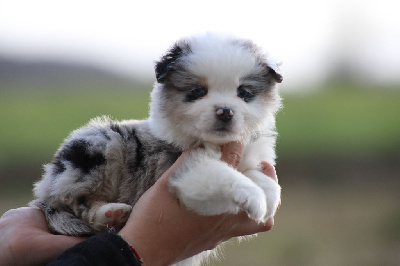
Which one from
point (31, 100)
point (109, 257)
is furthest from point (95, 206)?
point (31, 100)

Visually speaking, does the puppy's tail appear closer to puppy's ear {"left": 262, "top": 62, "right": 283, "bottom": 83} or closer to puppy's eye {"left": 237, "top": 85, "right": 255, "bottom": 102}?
puppy's eye {"left": 237, "top": 85, "right": 255, "bottom": 102}

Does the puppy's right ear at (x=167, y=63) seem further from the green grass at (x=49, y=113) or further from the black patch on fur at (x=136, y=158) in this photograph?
the green grass at (x=49, y=113)

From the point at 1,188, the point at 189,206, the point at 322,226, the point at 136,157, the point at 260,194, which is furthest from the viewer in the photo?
the point at 1,188

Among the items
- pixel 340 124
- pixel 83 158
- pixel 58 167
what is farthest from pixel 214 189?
pixel 340 124

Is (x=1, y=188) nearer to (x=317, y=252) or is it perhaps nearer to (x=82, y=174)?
(x=317, y=252)

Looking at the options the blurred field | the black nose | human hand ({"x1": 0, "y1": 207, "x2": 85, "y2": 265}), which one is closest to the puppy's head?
the black nose

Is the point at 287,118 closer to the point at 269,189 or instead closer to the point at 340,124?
the point at 340,124
